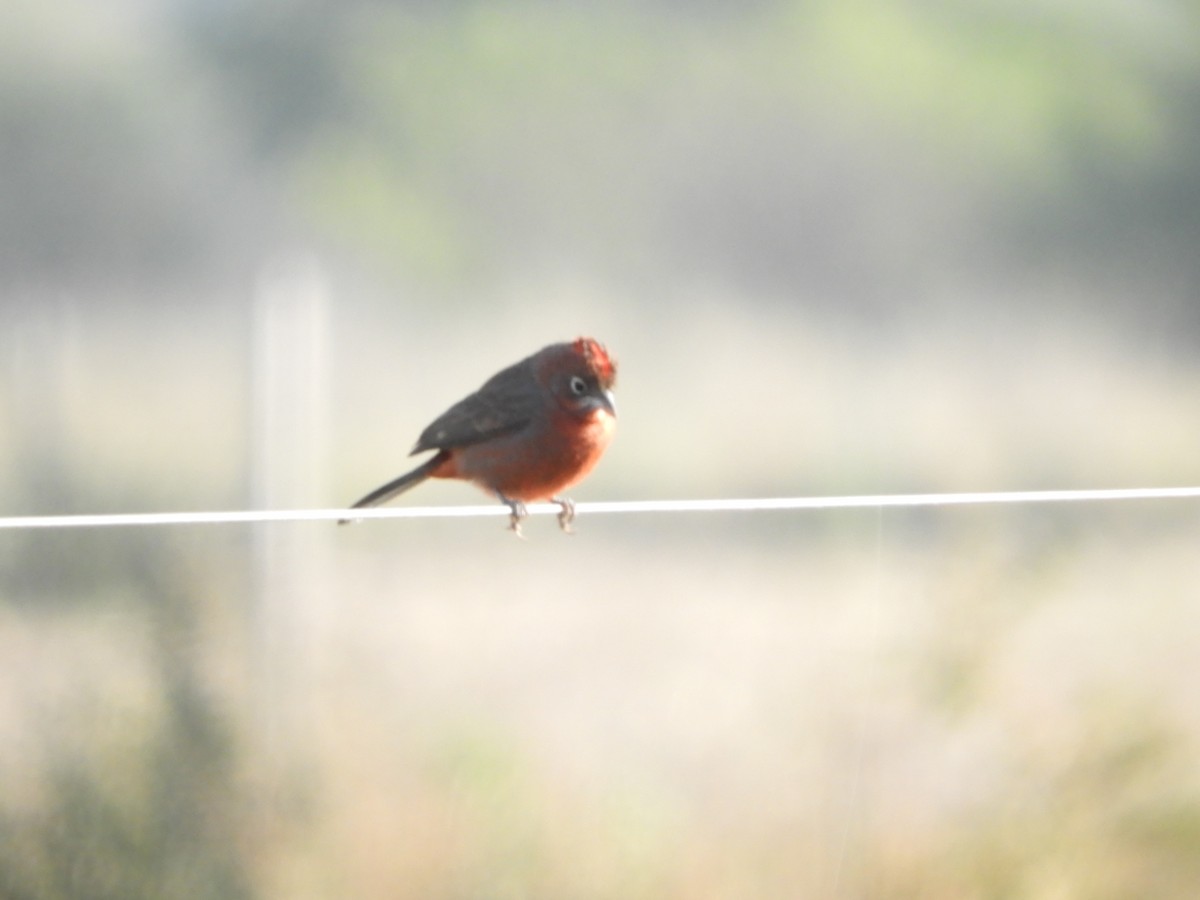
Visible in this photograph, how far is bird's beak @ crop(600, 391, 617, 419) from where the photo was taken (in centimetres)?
278

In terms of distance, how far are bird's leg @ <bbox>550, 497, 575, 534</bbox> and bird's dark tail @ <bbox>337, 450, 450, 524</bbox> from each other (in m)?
0.22

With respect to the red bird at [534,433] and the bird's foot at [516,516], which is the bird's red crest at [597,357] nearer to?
the red bird at [534,433]

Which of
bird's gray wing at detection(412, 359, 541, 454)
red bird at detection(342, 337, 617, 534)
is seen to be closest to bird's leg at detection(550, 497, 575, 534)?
red bird at detection(342, 337, 617, 534)

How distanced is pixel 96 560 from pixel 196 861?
2.00 feet

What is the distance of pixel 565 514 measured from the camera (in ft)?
9.33

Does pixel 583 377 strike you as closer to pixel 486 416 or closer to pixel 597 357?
pixel 597 357

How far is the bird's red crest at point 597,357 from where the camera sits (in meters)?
2.77

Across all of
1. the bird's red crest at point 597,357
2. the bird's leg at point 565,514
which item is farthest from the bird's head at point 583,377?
the bird's leg at point 565,514

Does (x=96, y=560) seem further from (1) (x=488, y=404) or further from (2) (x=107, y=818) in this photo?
(1) (x=488, y=404)

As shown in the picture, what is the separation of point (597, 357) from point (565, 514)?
29 centimetres

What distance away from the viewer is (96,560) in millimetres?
2744

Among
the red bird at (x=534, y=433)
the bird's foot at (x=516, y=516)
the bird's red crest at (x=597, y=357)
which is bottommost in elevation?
the bird's foot at (x=516, y=516)

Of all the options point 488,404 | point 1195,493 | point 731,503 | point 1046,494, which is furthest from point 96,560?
point 1195,493

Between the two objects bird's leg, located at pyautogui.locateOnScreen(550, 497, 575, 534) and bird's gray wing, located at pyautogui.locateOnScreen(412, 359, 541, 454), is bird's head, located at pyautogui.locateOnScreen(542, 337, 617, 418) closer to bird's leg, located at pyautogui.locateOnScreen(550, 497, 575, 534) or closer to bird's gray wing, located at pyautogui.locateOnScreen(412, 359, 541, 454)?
bird's gray wing, located at pyautogui.locateOnScreen(412, 359, 541, 454)
